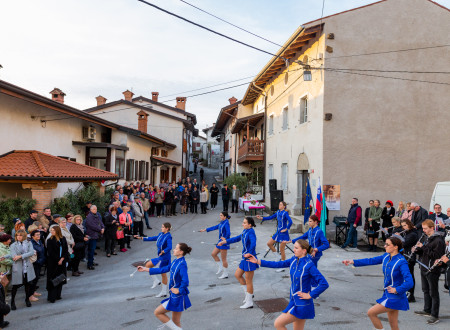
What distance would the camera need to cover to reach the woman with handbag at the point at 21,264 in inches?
290

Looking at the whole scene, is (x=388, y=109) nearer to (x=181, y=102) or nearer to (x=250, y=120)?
(x=250, y=120)

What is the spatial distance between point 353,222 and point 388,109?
538 cm

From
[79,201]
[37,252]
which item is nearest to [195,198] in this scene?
[79,201]

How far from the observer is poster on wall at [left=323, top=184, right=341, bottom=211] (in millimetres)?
14602

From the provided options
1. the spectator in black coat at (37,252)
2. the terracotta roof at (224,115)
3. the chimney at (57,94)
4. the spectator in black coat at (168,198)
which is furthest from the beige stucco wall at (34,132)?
the terracotta roof at (224,115)

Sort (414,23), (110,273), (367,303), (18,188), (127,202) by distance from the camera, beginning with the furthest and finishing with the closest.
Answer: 1. (414,23)
2. (127,202)
3. (18,188)
4. (110,273)
5. (367,303)

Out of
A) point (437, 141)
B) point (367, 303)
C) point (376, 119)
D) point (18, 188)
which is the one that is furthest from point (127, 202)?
point (437, 141)

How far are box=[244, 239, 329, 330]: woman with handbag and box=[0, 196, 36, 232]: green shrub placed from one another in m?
8.93

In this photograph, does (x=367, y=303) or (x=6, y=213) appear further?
(x=6, y=213)

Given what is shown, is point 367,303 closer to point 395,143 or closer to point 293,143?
point 395,143

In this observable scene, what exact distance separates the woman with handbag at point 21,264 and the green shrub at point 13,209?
351 cm

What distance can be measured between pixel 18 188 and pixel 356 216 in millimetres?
11498

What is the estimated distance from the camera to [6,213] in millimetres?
10609

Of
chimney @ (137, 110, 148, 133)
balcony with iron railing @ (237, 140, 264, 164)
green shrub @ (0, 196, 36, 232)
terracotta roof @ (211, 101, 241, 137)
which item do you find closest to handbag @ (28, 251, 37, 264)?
green shrub @ (0, 196, 36, 232)
